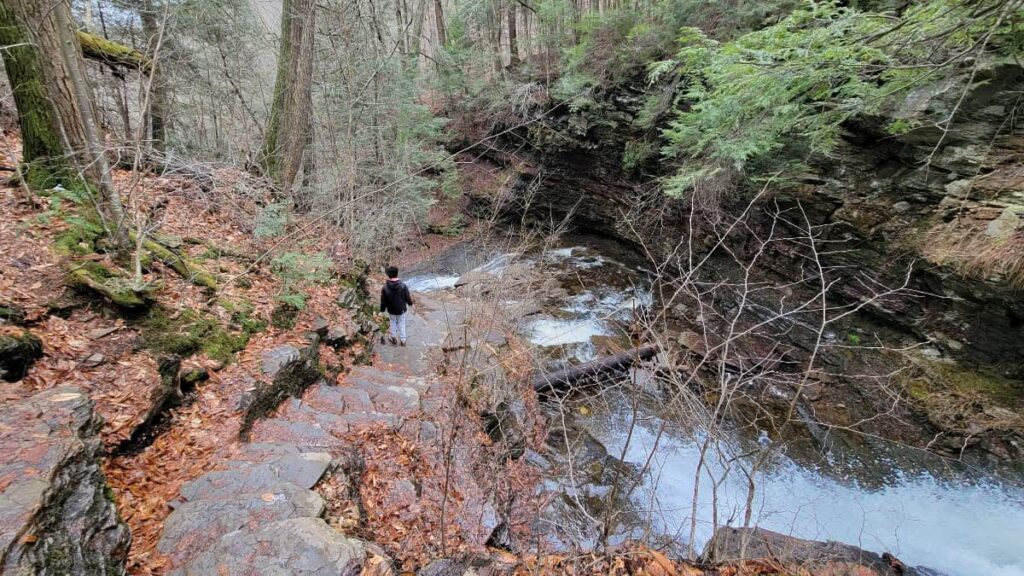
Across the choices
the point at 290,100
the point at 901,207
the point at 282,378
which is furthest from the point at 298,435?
the point at 901,207

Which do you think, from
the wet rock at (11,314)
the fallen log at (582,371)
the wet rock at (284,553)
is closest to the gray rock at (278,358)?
the wet rock at (11,314)

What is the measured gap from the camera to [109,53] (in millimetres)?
Result: 7230

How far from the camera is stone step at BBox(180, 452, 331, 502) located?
8.56 feet

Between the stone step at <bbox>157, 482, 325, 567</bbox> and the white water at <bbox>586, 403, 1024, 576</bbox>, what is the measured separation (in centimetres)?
357

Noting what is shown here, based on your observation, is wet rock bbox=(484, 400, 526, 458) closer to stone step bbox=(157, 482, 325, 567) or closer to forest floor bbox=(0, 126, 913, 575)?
forest floor bbox=(0, 126, 913, 575)

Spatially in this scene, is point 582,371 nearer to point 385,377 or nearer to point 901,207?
point 385,377

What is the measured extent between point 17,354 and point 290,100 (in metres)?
6.76

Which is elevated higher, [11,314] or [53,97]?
[53,97]

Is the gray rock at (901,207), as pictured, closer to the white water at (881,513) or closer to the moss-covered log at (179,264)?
the white water at (881,513)

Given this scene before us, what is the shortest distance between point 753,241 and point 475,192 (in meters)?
11.9

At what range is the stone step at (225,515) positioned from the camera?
219cm

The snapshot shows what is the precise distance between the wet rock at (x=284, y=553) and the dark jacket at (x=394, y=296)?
171 inches

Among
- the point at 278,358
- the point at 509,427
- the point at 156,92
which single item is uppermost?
the point at 156,92

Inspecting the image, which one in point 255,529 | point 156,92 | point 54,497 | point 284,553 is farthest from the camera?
point 156,92
